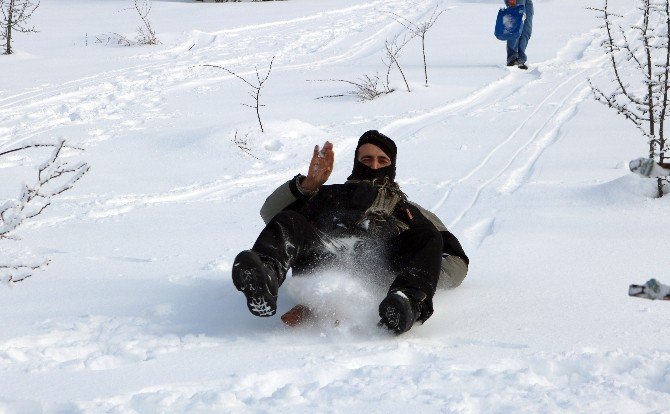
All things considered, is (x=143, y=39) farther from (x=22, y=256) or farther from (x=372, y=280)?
(x=372, y=280)

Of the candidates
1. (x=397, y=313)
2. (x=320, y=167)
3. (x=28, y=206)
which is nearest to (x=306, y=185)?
(x=320, y=167)

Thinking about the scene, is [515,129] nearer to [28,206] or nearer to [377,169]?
[377,169]

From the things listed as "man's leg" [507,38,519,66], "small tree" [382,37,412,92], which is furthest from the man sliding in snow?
"man's leg" [507,38,519,66]

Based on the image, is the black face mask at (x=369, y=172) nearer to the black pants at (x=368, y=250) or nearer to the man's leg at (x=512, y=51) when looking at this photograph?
the black pants at (x=368, y=250)

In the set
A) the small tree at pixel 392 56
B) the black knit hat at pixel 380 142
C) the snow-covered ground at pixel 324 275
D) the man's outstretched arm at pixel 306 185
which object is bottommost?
the snow-covered ground at pixel 324 275

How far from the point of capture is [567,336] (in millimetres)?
2881

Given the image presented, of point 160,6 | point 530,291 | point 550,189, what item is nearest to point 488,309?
point 530,291

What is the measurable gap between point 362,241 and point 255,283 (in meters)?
0.65

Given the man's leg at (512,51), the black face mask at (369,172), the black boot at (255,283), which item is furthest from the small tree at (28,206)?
the man's leg at (512,51)

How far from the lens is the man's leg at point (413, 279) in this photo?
9.40 feet

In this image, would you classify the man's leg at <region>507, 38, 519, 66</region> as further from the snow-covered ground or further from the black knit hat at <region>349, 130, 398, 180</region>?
the black knit hat at <region>349, 130, 398, 180</region>

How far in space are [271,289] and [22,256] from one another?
206 cm

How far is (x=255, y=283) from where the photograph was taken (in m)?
2.84

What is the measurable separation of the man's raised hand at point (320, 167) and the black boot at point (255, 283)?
27.8 inches
